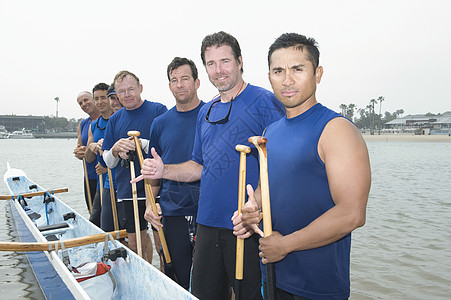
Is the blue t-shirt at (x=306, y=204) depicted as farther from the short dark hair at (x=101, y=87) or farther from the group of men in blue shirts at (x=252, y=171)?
the short dark hair at (x=101, y=87)

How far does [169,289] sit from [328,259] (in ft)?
4.95

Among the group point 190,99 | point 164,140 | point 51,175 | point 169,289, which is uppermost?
point 190,99

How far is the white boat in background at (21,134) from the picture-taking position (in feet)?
372

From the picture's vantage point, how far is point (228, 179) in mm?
2711

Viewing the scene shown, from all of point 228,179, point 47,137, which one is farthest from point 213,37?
point 47,137

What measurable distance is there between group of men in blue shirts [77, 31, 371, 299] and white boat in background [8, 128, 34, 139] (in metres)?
129

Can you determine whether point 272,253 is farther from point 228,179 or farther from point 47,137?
point 47,137

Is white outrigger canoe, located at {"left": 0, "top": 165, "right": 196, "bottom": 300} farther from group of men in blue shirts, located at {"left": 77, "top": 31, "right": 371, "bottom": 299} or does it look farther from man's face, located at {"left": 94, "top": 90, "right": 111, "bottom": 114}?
man's face, located at {"left": 94, "top": 90, "right": 111, "bottom": 114}

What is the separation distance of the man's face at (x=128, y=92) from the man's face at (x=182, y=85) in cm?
101

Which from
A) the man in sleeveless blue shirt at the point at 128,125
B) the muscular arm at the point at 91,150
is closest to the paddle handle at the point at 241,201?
the man in sleeveless blue shirt at the point at 128,125

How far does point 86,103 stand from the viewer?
6652 millimetres

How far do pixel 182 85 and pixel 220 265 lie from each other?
6.44ft

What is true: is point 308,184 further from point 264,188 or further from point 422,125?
point 422,125

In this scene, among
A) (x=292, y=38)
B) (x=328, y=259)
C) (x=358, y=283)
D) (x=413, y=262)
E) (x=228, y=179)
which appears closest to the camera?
(x=328, y=259)
